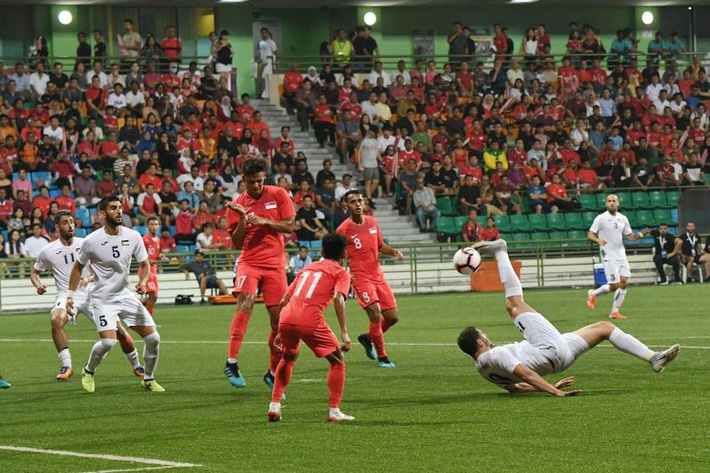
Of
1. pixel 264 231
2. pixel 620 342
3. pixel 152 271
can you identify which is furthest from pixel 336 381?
pixel 152 271

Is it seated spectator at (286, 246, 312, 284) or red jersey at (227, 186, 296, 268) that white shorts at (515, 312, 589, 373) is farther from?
seated spectator at (286, 246, 312, 284)

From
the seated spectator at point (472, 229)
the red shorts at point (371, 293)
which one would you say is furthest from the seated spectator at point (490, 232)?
the red shorts at point (371, 293)

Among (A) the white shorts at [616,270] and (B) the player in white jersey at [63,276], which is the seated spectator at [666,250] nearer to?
(A) the white shorts at [616,270]

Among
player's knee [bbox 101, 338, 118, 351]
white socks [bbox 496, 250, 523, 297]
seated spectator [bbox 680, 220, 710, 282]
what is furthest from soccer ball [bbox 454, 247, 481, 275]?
seated spectator [bbox 680, 220, 710, 282]

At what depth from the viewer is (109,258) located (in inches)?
565

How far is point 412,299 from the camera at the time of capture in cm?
3281

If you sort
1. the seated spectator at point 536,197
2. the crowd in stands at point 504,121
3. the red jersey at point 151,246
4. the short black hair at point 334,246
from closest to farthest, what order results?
the short black hair at point 334,246 < the red jersey at point 151,246 < the crowd in stands at point 504,121 < the seated spectator at point 536,197

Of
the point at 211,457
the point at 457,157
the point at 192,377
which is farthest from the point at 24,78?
the point at 211,457

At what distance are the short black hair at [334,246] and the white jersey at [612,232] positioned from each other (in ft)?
47.8

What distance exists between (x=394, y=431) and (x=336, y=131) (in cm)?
2988

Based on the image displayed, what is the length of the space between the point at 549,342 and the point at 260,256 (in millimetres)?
3460

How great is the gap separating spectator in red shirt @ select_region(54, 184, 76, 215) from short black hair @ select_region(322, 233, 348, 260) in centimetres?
2181

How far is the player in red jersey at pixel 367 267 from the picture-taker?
1675 centimetres

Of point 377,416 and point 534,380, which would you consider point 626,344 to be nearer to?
point 534,380
